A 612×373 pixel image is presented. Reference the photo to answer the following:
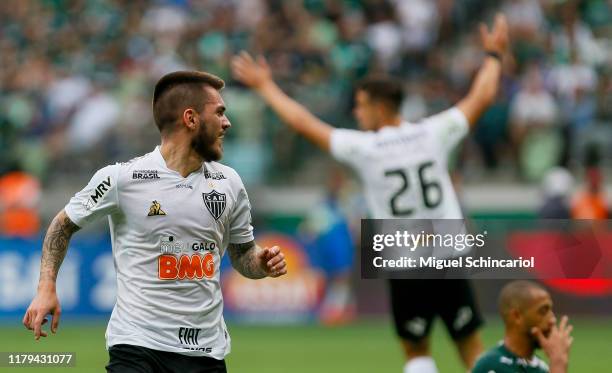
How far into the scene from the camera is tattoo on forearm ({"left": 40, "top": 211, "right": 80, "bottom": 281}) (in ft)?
20.6

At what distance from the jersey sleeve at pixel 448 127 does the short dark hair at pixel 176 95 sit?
3.06 m

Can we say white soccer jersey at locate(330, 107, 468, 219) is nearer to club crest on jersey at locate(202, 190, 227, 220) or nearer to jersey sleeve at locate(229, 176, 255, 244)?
jersey sleeve at locate(229, 176, 255, 244)

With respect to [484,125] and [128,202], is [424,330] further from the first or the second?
[484,125]

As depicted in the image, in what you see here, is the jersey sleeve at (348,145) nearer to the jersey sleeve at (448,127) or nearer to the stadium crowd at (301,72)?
the jersey sleeve at (448,127)

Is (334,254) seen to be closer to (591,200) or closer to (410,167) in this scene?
(591,200)

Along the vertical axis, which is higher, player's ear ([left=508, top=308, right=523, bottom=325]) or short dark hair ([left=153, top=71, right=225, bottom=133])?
short dark hair ([left=153, top=71, right=225, bottom=133])

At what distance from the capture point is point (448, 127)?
30.3ft

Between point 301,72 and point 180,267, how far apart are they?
1436 centimetres

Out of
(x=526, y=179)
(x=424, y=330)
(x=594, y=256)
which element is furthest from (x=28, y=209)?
(x=424, y=330)

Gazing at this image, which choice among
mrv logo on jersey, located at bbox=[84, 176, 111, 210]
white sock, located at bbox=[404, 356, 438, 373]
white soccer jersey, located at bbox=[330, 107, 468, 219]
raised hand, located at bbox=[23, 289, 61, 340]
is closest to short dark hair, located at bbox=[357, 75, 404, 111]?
white soccer jersey, located at bbox=[330, 107, 468, 219]

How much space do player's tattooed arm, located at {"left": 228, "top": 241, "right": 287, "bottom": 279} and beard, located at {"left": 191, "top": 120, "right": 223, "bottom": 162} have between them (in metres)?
0.53

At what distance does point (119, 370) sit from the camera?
6.13 m

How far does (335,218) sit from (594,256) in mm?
5806

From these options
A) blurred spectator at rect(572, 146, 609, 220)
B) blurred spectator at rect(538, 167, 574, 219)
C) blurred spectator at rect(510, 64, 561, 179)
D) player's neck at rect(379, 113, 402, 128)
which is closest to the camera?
player's neck at rect(379, 113, 402, 128)
